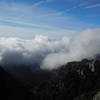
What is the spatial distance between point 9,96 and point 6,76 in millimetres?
33399

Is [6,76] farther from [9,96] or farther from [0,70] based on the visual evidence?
[9,96]

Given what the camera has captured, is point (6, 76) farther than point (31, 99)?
Yes

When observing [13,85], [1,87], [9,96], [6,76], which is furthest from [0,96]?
[6,76]

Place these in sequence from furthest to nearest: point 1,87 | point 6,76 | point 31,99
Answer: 1. point 6,76
2. point 31,99
3. point 1,87

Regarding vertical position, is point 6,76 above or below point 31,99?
above

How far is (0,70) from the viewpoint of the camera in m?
138

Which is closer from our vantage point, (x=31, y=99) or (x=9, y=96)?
(x=9, y=96)

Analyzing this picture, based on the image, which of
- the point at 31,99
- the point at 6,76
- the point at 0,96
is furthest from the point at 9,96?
the point at 6,76

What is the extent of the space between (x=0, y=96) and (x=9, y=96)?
20.8ft

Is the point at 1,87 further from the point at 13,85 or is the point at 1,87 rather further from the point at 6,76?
the point at 6,76

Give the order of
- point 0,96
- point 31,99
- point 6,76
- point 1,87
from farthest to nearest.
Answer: point 6,76
point 31,99
point 1,87
point 0,96

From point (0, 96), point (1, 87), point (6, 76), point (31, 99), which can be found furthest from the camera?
point (6, 76)

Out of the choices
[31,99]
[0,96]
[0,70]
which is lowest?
[31,99]

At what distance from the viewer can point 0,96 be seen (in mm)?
96812
